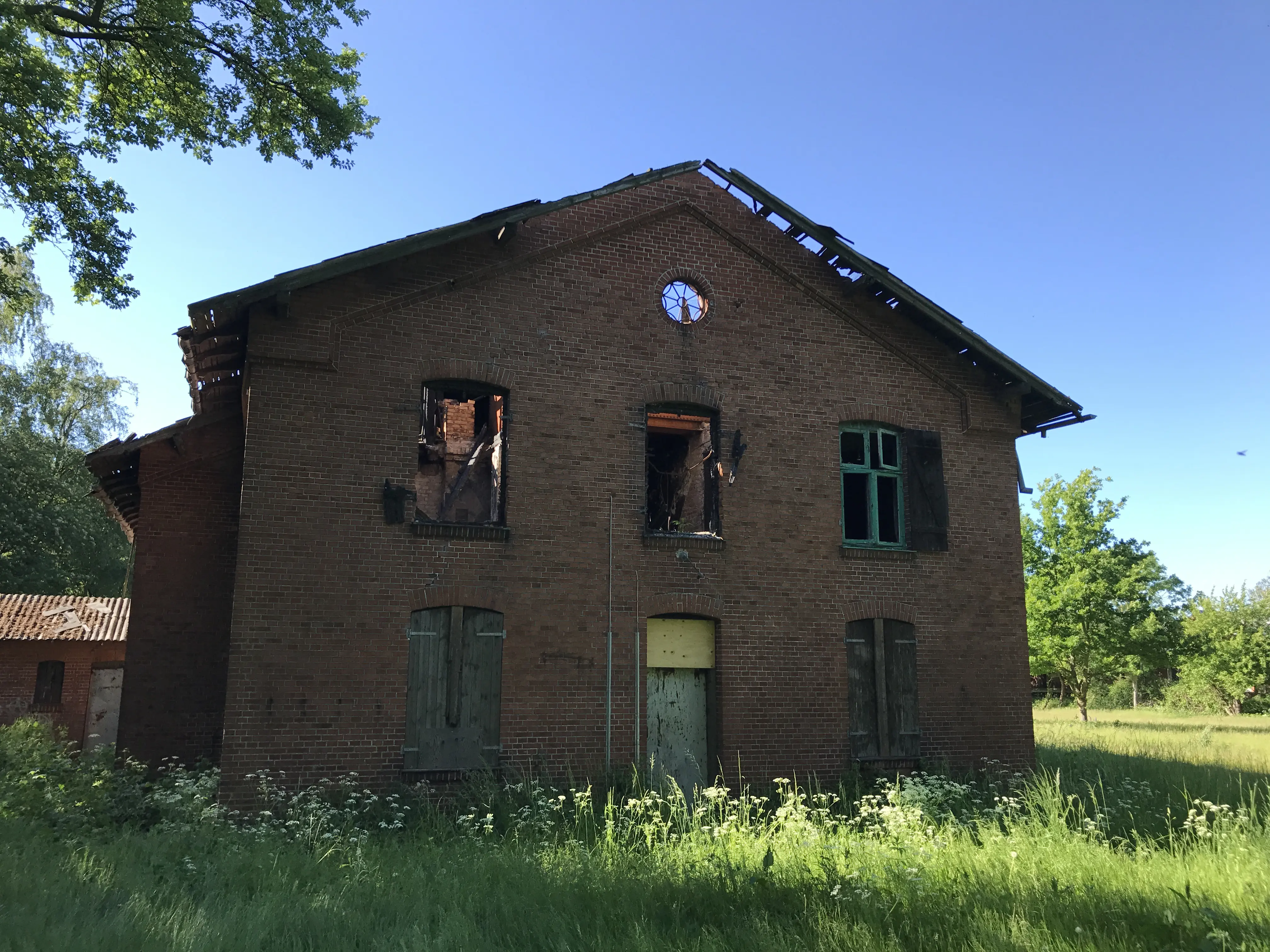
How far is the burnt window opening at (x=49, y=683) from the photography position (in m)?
24.4

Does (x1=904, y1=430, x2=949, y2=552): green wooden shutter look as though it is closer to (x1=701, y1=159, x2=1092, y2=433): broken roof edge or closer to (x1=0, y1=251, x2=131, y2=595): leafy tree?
(x1=701, y1=159, x2=1092, y2=433): broken roof edge

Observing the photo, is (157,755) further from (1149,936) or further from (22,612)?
(22,612)

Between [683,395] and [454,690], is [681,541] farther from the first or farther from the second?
[454,690]

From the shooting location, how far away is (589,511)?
1205 centimetres

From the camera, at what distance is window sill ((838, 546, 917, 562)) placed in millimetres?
13109

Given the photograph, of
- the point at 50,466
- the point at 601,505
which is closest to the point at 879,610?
the point at 601,505

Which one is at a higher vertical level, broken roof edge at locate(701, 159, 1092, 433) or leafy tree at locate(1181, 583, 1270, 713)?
broken roof edge at locate(701, 159, 1092, 433)

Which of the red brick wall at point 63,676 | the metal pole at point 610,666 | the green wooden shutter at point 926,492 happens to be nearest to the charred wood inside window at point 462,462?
the metal pole at point 610,666

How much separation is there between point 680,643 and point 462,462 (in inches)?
170

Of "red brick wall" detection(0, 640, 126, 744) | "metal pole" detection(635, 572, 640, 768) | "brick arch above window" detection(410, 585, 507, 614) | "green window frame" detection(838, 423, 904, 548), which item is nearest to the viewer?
"brick arch above window" detection(410, 585, 507, 614)

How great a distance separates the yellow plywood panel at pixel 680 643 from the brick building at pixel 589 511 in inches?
1.5

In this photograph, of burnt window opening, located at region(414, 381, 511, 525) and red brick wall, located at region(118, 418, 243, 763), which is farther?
red brick wall, located at region(118, 418, 243, 763)

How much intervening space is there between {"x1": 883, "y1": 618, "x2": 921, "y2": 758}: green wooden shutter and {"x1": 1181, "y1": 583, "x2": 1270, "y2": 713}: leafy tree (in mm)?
→ 30900

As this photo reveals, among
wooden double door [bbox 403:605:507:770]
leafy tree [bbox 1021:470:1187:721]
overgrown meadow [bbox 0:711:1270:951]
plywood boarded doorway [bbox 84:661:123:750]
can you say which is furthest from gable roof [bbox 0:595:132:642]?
leafy tree [bbox 1021:470:1187:721]
